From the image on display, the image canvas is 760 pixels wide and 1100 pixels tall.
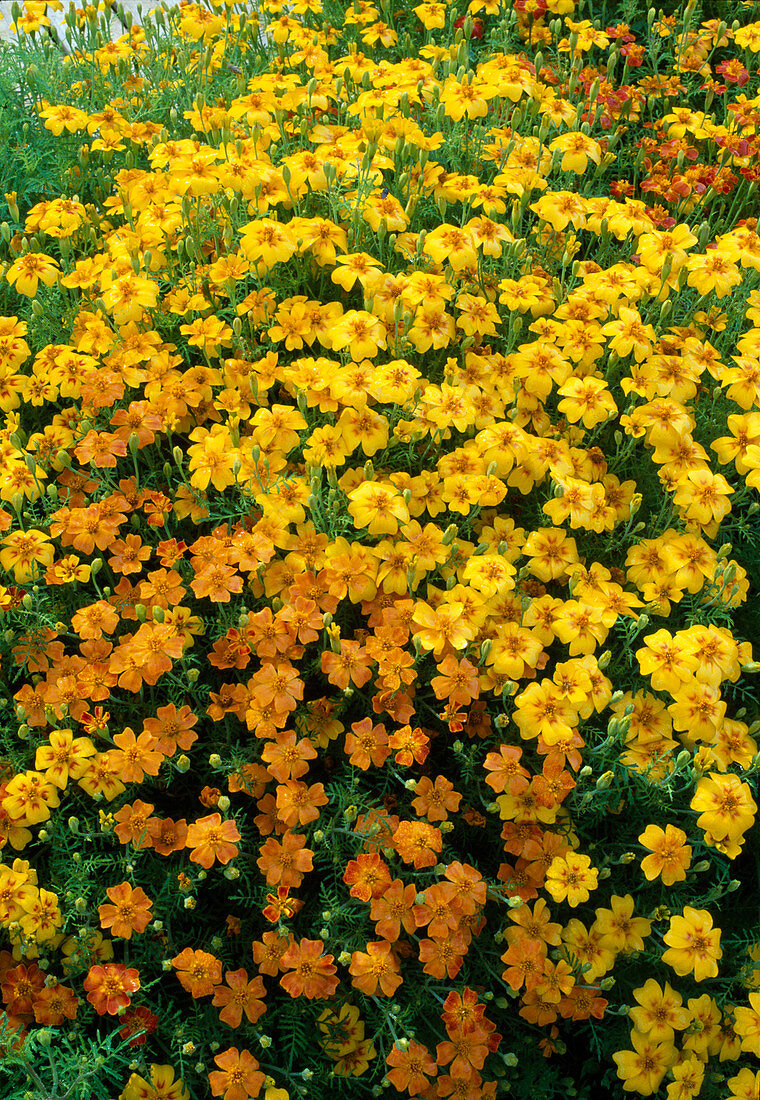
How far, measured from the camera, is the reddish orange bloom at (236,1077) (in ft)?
5.75

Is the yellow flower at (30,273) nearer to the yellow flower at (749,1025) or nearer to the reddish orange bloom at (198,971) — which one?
the reddish orange bloom at (198,971)

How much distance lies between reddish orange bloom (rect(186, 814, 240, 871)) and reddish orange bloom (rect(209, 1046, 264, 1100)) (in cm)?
36

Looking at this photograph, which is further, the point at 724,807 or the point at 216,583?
the point at 216,583

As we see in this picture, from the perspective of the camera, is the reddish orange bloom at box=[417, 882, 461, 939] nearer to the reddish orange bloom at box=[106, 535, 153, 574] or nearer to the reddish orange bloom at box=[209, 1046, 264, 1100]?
the reddish orange bloom at box=[209, 1046, 264, 1100]

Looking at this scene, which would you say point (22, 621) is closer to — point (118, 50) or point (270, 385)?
point (270, 385)

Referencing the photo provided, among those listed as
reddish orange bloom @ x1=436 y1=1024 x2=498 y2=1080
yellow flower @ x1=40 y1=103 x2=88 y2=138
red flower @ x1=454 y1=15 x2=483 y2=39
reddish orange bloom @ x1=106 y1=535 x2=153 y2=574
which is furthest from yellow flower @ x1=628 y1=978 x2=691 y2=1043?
red flower @ x1=454 y1=15 x2=483 y2=39

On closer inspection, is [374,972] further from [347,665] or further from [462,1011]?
[347,665]

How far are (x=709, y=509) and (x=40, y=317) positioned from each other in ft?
6.38

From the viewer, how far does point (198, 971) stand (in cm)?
181

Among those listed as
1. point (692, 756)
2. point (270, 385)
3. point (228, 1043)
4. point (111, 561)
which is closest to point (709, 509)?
point (692, 756)

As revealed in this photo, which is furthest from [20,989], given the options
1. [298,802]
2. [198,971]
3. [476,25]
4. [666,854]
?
[476,25]

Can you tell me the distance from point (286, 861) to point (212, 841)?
0.56ft

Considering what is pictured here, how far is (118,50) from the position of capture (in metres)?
3.52

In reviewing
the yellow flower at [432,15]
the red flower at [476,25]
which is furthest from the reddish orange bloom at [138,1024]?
the red flower at [476,25]
